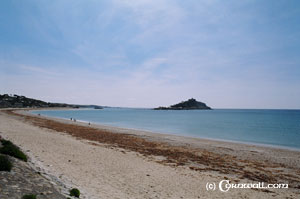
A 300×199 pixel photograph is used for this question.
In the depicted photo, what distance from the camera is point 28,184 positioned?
234 inches

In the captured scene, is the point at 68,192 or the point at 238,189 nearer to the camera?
the point at 68,192

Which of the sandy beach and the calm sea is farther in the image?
the calm sea

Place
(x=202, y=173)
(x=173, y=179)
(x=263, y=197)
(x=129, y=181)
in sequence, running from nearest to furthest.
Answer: (x=263, y=197), (x=129, y=181), (x=173, y=179), (x=202, y=173)

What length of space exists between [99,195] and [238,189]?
250 inches

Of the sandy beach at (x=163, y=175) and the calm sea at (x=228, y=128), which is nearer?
the sandy beach at (x=163, y=175)

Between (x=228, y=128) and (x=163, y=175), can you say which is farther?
(x=228, y=128)

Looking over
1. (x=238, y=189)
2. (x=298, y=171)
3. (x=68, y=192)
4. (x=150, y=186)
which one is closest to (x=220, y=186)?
(x=238, y=189)

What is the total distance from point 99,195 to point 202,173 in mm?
6606

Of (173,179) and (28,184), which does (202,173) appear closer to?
(173,179)

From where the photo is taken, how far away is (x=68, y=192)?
6.25 metres

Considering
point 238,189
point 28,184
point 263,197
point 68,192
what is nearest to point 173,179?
point 238,189

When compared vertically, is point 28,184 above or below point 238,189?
above

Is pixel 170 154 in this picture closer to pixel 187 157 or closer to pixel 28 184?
pixel 187 157

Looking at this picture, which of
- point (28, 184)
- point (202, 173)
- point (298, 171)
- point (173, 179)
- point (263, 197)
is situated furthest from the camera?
point (298, 171)
